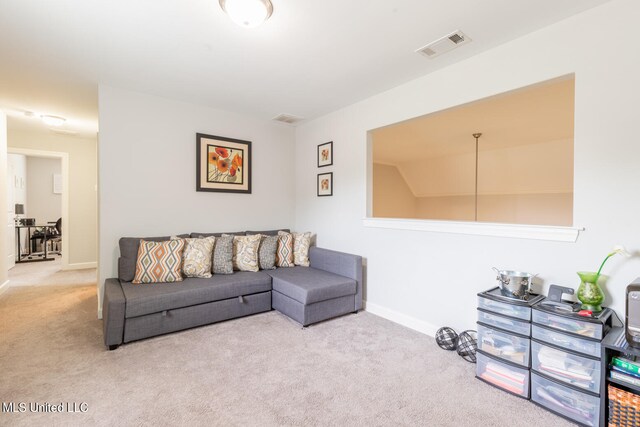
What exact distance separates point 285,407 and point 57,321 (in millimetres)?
2803

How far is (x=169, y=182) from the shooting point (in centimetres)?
359

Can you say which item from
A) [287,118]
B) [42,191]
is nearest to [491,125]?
[287,118]

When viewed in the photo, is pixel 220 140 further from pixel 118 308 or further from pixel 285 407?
pixel 285 407

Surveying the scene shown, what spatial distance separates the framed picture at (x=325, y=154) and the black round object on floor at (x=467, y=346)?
2.48m

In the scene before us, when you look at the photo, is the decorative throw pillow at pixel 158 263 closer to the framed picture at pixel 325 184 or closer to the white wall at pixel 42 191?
the framed picture at pixel 325 184

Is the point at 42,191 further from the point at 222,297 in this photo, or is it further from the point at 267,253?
the point at 222,297

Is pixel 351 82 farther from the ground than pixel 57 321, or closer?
farther from the ground

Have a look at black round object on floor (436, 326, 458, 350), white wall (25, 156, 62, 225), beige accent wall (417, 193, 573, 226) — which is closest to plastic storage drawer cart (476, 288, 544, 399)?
black round object on floor (436, 326, 458, 350)

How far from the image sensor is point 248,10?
1813mm

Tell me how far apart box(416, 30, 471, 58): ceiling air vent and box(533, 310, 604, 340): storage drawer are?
6.47 feet

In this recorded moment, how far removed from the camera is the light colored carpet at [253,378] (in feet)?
5.61

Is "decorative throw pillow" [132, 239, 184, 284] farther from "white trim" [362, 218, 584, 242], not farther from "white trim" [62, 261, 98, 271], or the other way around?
"white trim" [62, 261, 98, 271]

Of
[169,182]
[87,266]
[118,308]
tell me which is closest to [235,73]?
[169,182]

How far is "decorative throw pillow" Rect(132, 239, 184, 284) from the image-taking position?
2986mm
